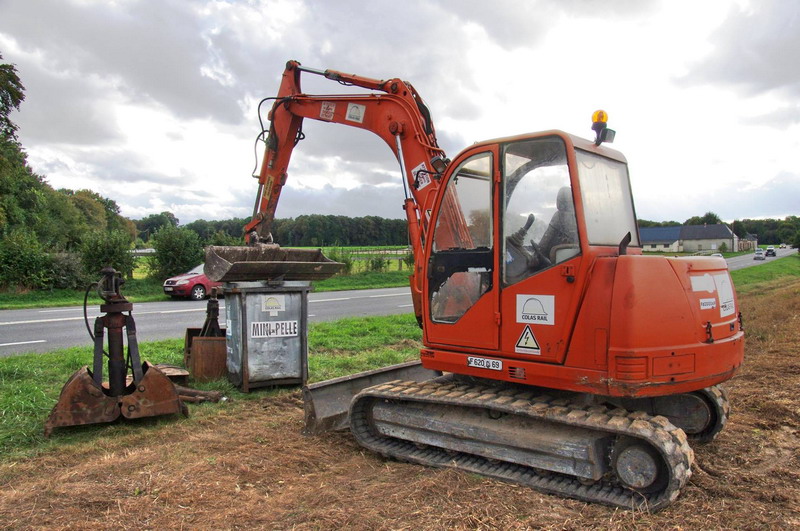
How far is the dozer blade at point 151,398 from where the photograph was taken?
5.16 meters

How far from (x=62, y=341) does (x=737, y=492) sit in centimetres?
1037

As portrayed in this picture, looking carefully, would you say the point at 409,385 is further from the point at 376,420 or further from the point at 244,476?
the point at 244,476

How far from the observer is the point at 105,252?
20.8 m

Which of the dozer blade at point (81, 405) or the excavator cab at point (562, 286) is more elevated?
the excavator cab at point (562, 286)

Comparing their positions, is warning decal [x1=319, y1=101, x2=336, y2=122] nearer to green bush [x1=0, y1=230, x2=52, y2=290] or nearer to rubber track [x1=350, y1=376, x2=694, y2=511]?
rubber track [x1=350, y1=376, x2=694, y2=511]

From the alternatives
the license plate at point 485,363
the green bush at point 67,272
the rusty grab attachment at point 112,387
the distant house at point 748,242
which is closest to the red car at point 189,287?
the green bush at point 67,272

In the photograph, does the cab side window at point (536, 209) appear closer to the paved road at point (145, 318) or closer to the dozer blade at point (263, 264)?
the dozer blade at point (263, 264)

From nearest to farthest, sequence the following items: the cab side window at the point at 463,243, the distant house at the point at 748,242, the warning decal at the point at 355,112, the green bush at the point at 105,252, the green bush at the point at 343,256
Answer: the cab side window at the point at 463,243 → the warning decal at the point at 355,112 → the green bush at the point at 105,252 → the green bush at the point at 343,256 → the distant house at the point at 748,242

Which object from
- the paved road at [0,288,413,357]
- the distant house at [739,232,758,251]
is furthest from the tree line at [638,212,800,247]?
the paved road at [0,288,413,357]

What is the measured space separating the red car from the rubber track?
47.2 ft

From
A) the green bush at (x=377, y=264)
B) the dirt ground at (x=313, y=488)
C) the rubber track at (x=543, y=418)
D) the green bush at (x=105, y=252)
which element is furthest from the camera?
the green bush at (x=377, y=264)

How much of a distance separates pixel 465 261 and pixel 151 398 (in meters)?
3.18

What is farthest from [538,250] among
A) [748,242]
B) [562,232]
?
[748,242]

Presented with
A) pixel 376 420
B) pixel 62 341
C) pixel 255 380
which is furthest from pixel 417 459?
pixel 62 341
